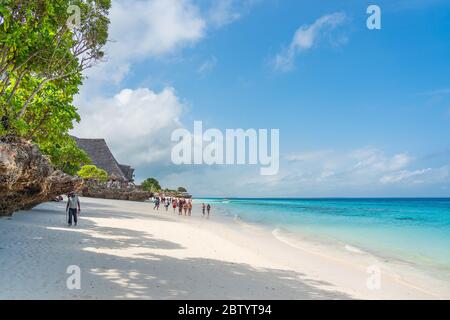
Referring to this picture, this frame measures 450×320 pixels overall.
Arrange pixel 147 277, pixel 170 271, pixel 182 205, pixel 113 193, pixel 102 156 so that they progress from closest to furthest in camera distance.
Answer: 1. pixel 147 277
2. pixel 170 271
3. pixel 182 205
4. pixel 113 193
5. pixel 102 156

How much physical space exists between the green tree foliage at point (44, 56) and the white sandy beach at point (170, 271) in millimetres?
3509

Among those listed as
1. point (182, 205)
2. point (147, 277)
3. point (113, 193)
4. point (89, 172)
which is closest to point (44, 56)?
point (147, 277)

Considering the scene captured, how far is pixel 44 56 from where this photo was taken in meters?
9.77

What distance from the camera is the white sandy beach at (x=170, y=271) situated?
6746 millimetres

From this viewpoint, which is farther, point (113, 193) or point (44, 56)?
point (113, 193)

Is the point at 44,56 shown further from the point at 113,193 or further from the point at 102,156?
the point at 102,156

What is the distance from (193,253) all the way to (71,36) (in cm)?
864

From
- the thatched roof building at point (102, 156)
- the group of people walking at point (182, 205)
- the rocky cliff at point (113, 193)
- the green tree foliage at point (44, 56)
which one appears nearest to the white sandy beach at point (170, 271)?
the green tree foliage at point (44, 56)

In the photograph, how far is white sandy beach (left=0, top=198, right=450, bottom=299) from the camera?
6.75 meters

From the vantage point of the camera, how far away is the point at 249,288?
24.3ft

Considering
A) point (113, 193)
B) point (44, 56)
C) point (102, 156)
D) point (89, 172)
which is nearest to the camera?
point (44, 56)

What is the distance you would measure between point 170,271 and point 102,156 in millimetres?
49959

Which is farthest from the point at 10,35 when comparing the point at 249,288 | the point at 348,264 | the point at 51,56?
the point at 348,264
